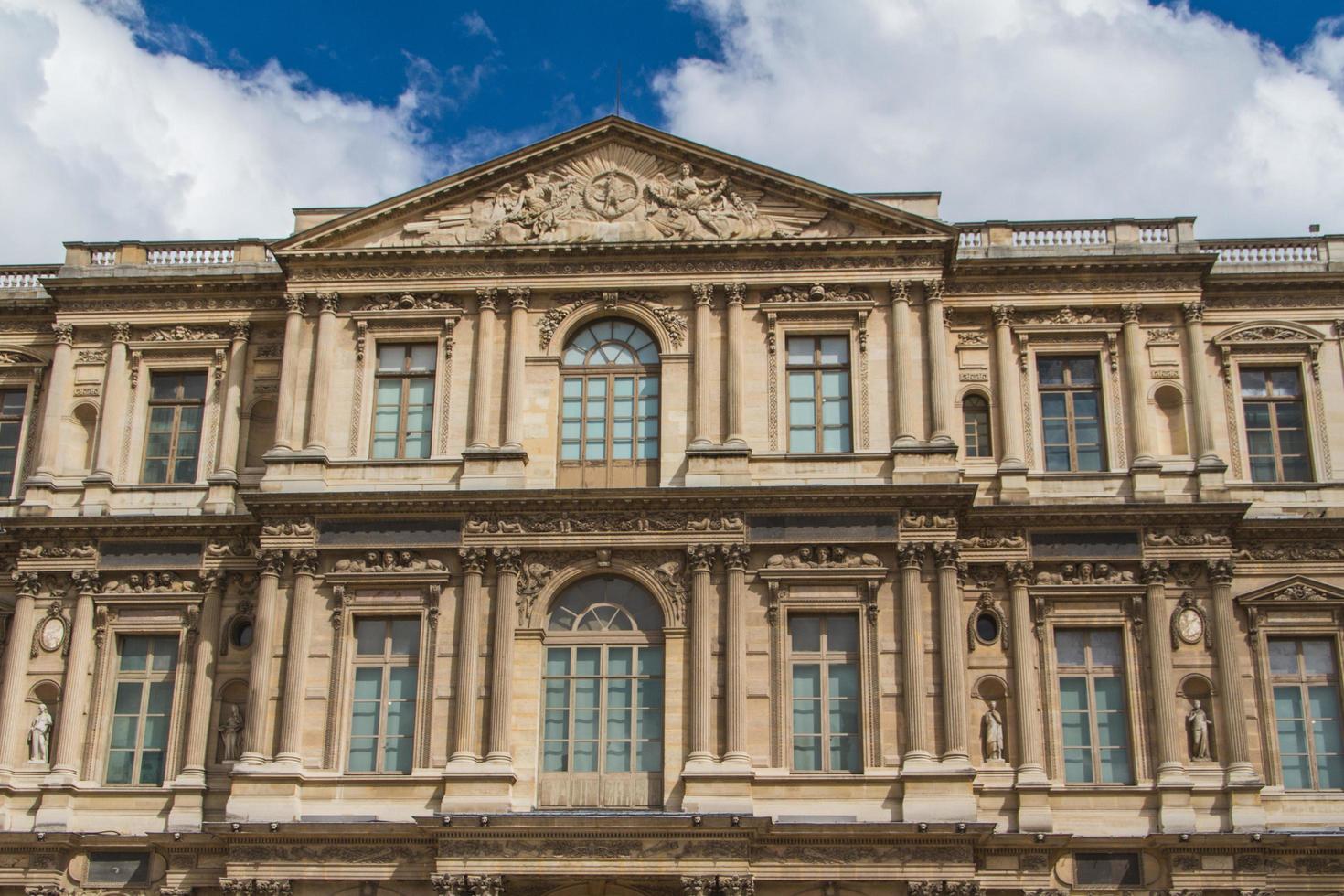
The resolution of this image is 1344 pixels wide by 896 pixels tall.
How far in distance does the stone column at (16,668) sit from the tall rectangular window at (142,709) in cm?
110

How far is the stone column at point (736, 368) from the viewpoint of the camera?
94.9 feet

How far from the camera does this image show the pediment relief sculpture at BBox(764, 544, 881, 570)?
28.0 metres

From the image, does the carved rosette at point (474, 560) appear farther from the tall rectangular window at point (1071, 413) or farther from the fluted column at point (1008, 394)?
the tall rectangular window at point (1071, 413)

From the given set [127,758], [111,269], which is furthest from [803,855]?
[111,269]

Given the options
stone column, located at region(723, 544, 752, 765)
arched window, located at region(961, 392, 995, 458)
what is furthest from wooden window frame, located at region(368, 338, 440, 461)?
arched window, located at region(961, 392, 995, 458)

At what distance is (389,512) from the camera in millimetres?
28562

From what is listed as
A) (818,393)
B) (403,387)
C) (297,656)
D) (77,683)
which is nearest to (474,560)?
(297,656)

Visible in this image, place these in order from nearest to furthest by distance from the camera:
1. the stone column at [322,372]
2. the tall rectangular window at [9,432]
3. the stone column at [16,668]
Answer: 1. the stone column at [16,668]
2. the stone column at [322,372]
3. the tall rectangular window at [9,432]

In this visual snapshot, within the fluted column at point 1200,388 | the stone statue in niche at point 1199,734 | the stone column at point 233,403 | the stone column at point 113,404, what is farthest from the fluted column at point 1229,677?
the stone column at point 113,404

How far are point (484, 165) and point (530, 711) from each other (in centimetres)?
995

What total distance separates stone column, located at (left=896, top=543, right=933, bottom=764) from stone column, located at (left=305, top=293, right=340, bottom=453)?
Result: 10.2m

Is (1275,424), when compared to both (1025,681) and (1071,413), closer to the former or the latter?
(1071,413)

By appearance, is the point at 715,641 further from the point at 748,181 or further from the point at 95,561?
the point at 95,561

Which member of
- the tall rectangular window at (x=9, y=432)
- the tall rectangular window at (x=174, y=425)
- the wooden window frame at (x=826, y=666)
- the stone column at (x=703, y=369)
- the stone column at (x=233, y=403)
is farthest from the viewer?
the tall rectangular window at (x=9, y=432)
